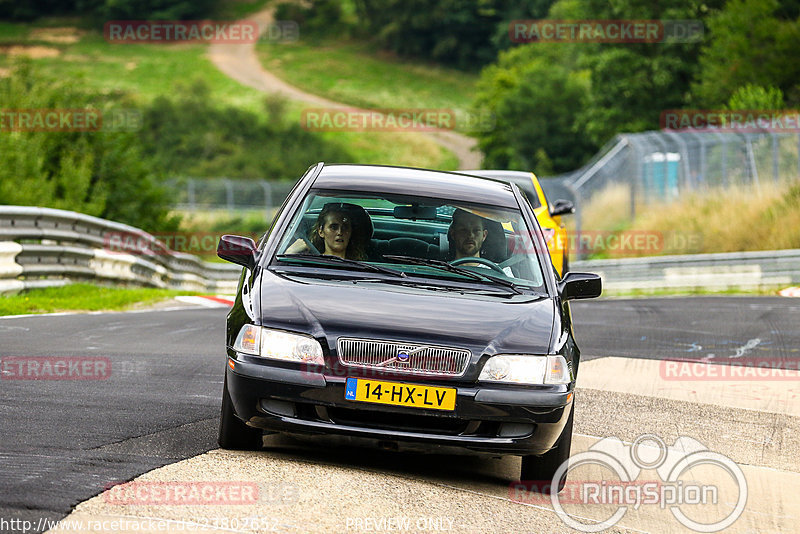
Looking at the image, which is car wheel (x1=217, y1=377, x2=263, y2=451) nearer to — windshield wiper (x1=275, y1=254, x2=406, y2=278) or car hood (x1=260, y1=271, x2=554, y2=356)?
car hood (x1=260, y1=271, x2=554, y2=356)

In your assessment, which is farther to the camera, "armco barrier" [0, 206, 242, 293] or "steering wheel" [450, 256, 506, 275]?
"armco barrier" [0, 206, 242, 293]

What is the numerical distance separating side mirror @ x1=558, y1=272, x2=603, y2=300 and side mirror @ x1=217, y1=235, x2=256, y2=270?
5.68ft

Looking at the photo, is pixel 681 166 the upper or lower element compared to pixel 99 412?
upper

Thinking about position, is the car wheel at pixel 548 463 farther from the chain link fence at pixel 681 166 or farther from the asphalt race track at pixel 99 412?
the chain link fence at pixel 681 166

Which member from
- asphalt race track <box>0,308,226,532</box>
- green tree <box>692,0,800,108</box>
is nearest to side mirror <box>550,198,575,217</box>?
asphalt race track <box>0,308,226,532</box>

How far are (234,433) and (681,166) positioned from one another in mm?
25389

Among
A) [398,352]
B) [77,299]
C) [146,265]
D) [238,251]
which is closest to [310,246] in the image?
[238,251]

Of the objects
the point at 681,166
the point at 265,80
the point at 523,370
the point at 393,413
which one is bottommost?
the point at 393,413

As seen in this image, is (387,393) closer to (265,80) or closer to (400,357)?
(400,357)

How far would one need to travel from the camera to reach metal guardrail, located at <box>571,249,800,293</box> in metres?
22.4

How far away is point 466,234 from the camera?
7.37 m

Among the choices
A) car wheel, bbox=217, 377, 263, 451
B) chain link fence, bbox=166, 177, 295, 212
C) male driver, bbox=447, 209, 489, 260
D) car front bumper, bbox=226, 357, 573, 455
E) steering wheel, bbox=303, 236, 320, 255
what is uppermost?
chain link fence, bbox=166, 177, 295, 212

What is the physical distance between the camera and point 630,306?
1864 centimetres

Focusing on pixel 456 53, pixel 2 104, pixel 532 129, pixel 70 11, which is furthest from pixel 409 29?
pixel 2 104
